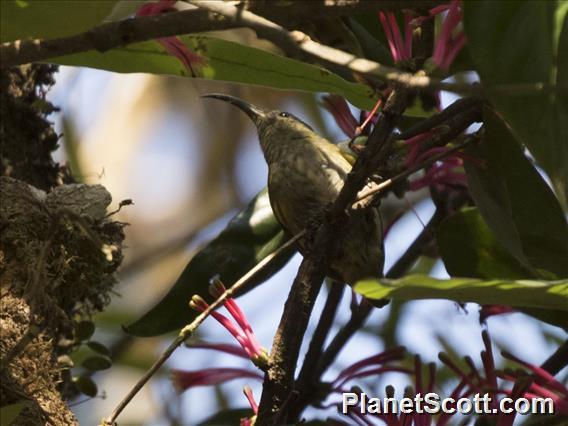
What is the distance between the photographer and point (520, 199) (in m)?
1.34

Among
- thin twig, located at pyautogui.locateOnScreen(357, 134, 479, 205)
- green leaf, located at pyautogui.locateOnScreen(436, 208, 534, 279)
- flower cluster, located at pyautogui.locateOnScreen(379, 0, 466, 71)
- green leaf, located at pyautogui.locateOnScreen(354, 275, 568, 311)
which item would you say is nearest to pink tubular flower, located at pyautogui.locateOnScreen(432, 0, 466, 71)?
flower cluster, located at pyautogui.locateOnScreen(379, 0, 466, 71)

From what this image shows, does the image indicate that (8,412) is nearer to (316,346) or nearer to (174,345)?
(174,345)

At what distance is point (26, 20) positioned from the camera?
1.13 metres

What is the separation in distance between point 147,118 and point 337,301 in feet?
12.8

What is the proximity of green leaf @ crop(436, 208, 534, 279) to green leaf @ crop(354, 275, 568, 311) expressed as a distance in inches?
14.0

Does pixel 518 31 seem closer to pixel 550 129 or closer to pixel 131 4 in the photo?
pixel 550 129

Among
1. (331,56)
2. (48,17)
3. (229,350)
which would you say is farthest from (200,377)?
(331,56)

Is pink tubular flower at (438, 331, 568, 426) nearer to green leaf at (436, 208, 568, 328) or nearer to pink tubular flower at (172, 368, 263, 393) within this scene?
green leaf at (436, 208, 568, 328)

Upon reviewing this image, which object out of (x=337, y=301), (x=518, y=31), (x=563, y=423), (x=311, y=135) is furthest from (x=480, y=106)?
(x=311, y=135)

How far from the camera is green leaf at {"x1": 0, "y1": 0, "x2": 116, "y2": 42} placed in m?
1.07

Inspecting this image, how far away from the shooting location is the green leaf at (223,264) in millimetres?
1564

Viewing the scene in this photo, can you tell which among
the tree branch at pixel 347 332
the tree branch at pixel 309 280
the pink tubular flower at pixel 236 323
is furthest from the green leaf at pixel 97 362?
the tree branch at pixel 309 280

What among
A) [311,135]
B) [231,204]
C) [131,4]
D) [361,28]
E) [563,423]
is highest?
[231,204]

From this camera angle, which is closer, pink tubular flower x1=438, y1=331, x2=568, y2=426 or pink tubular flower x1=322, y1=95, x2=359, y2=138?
pink tubular flower x1=438, y1=331, x2=568, y2=426
